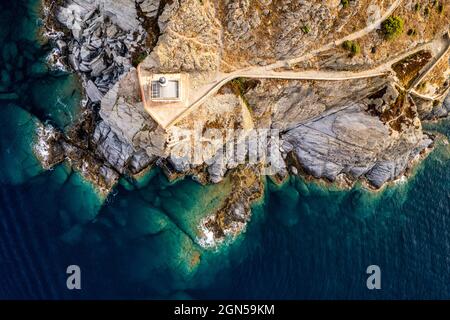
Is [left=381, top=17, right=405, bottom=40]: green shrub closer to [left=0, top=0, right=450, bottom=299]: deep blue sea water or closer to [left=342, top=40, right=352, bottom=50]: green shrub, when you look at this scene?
[left=342, top=40, right=352, bottom=50]: green shrub

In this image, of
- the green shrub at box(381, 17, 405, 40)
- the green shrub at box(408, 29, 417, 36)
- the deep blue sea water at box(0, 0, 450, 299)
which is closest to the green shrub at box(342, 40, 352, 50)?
the green shrub at box(381, 17, 405, 40)

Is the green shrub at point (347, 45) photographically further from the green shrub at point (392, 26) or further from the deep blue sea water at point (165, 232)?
the deep blue sea water at point (165, 232)

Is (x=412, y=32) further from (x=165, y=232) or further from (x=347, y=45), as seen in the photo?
(x=165, y=232)

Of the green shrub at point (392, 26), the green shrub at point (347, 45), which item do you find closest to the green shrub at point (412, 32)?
the green shrub at point (392, 26)

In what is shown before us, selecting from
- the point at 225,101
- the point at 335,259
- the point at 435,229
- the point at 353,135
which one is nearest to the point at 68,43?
→ the point at 225,101

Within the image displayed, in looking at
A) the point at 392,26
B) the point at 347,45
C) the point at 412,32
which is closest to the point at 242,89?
the point at 347,45
